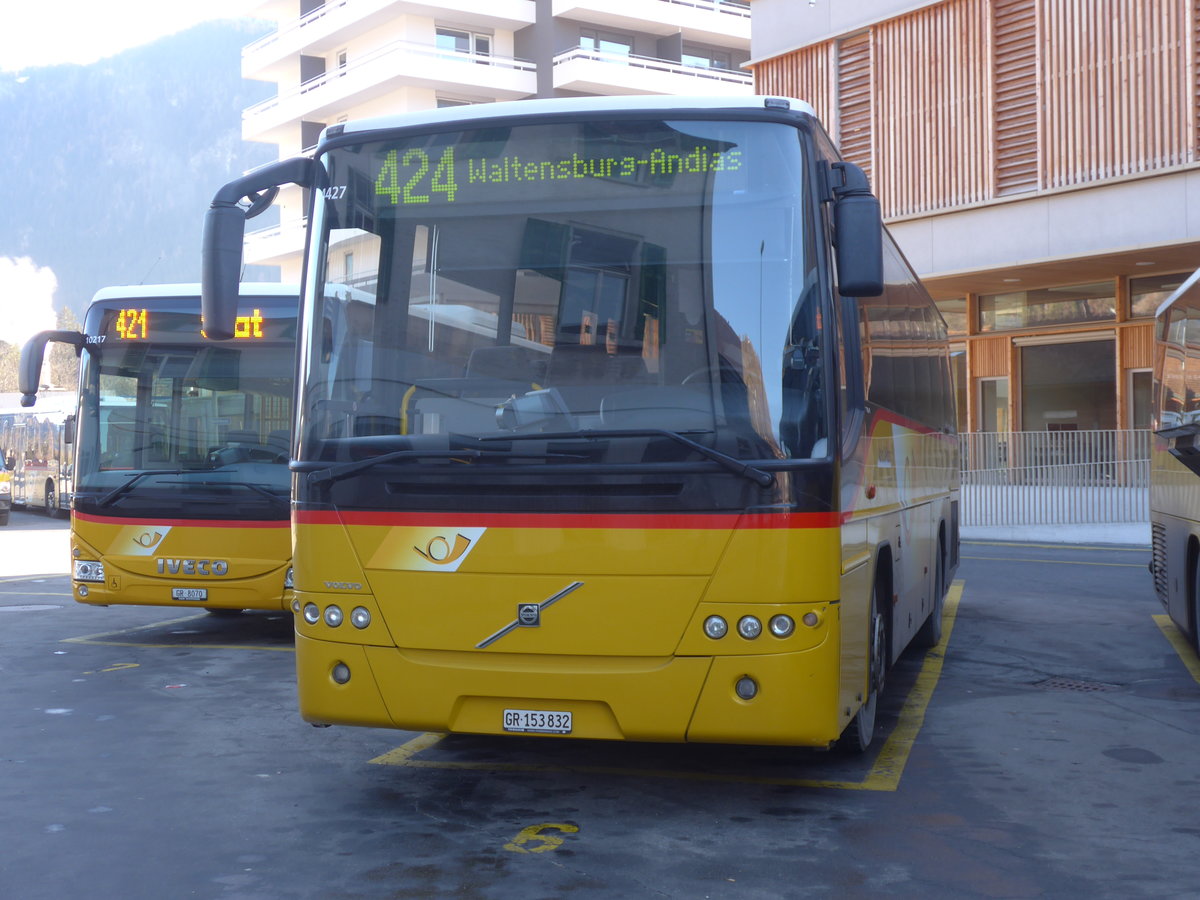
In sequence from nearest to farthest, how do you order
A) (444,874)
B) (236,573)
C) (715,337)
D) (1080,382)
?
1. (444,874)
2. (715,337)
3. (236,573)
4. (1080,382)

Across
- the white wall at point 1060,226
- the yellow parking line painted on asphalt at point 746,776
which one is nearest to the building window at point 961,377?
the white wall at point 1060,226

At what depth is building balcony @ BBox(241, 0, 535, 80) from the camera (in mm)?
47312

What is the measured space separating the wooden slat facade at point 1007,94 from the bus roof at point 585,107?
21.6 meters

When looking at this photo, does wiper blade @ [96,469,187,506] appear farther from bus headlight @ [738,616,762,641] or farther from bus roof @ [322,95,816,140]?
bus headlight @ [738,616,762,641]

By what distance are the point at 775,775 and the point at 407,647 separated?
204 centimetres

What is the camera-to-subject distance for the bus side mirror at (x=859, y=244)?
577 centimetres

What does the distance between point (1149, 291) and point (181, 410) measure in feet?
72.1

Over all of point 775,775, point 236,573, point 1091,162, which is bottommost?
point 775,775

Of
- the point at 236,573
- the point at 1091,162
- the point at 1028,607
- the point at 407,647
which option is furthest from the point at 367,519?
the point at 1091,162

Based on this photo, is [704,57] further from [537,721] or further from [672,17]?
[537,721]

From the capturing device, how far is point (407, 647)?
6.16m

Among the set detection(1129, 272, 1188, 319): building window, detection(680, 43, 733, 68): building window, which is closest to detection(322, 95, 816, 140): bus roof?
detection(1129, 272, 1188, 319): building window

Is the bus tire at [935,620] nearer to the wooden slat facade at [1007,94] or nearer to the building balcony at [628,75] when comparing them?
the wooden slat facade at [1007,94]

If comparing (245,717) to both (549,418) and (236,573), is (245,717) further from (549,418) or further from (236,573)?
(549,418)
